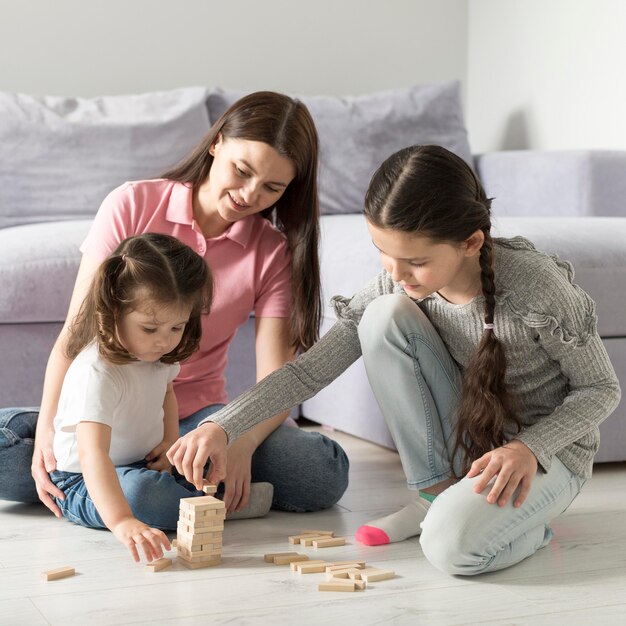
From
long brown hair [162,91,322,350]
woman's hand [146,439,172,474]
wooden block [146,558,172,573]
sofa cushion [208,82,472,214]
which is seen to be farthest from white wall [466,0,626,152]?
wooden block [146,558,172,573]

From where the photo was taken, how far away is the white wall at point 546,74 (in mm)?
3010

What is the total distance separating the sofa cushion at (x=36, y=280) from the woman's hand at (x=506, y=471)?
3.63 ft

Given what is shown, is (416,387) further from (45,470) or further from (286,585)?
(45,470)

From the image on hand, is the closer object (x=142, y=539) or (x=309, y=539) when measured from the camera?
(x=142, y=539)

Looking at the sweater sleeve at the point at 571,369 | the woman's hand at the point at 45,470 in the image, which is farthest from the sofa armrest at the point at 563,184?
the woman's hand at the point at 45,470

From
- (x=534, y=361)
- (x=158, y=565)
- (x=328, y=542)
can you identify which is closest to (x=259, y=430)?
(x=328, y=542)

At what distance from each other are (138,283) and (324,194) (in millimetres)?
1505

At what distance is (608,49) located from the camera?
3.00m

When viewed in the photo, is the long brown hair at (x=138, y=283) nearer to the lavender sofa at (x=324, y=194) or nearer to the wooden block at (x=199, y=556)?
the wooden block at (x=199, y=556)

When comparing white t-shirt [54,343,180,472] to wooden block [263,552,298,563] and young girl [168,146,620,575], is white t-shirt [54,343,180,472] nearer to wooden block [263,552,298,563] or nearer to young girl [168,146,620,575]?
young girl [168,146,620,575]

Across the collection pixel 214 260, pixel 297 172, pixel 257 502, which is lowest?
pixel 257 502

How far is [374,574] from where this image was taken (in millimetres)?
1372

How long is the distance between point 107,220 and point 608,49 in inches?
72.2

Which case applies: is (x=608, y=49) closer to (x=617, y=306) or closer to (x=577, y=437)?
(x=617, y=306)
